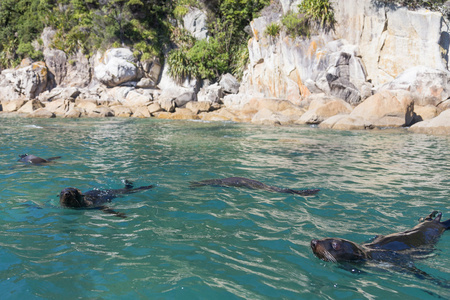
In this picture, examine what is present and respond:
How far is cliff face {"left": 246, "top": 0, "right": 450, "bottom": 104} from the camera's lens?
72.8ft

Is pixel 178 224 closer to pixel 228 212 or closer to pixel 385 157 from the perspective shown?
pixel 228 212

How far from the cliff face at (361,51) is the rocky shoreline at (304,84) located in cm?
6

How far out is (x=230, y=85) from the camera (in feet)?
101

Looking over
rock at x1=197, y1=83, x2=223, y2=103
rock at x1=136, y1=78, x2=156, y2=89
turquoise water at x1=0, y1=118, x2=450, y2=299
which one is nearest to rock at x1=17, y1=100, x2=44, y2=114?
rock at x1=136, y1=78, x2=156, y2=89

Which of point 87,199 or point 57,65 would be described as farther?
point 57,65

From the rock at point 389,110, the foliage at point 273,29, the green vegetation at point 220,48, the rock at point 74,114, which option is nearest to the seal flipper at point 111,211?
the rock at point 389,110

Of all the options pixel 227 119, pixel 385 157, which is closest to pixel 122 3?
pixel 227 119

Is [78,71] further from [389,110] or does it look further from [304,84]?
[389,110]

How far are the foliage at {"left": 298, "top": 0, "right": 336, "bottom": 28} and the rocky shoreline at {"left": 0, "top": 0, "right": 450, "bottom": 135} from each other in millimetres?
649

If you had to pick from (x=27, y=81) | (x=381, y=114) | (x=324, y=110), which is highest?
(x=27, y=81)

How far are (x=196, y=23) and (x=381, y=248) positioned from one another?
35.3 m

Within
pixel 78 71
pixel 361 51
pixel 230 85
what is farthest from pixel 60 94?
pixel 361 51

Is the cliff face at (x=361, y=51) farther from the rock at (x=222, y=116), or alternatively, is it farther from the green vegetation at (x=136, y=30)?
the green vegetation at (x=136, y=30)

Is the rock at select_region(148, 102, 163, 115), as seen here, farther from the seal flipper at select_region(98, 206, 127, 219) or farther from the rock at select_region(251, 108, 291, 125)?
the seal flipper at select_region(98, 206, 127, 219)
